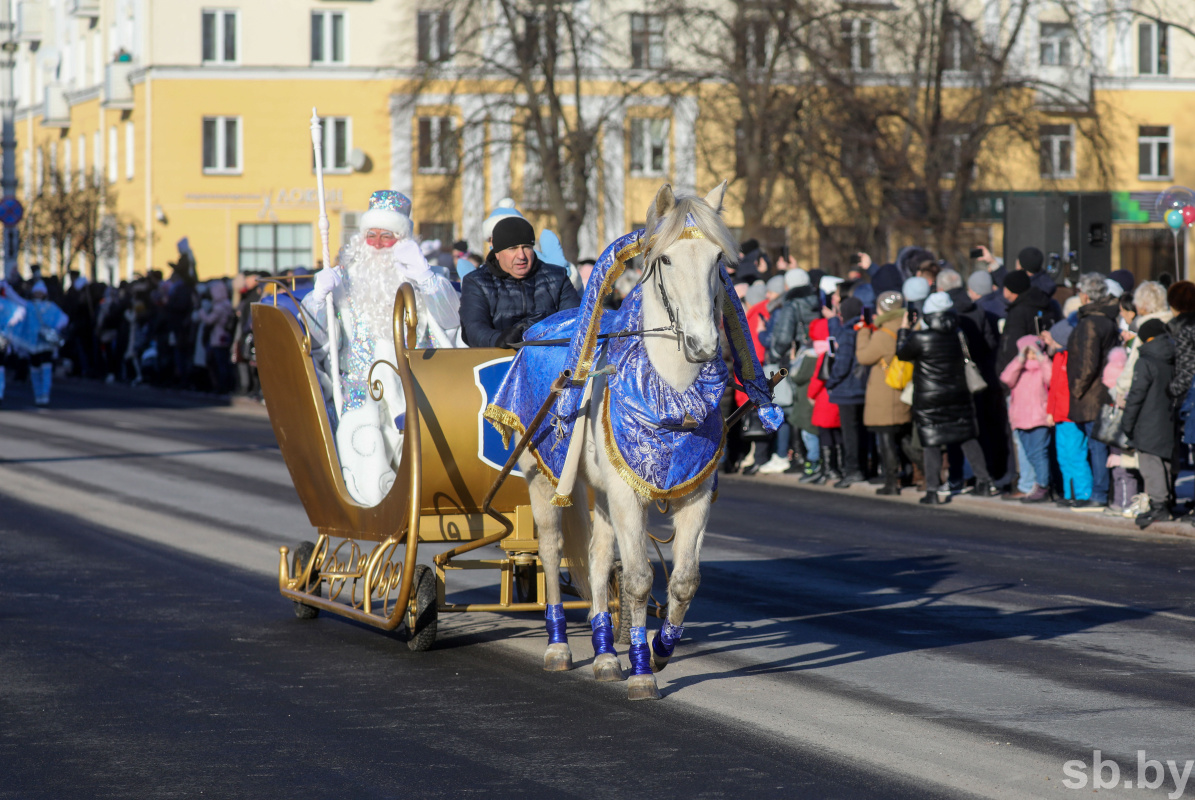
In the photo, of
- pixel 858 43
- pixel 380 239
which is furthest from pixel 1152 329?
pixel 858 43

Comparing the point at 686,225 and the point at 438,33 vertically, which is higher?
the point at 438,33

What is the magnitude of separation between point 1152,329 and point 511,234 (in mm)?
6673

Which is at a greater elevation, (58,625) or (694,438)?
(694,438)

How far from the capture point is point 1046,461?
15391 mm

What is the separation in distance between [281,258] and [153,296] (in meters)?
23.6

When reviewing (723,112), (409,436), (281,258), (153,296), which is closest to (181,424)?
(153,296)

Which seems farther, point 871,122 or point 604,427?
point 871,122

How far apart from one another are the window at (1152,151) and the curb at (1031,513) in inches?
1601

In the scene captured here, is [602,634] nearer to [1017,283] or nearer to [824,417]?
[1017,283]

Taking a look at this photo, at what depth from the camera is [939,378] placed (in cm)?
1545

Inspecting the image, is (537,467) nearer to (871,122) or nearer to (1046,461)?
(1046,461)

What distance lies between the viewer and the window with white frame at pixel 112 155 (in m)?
58.8

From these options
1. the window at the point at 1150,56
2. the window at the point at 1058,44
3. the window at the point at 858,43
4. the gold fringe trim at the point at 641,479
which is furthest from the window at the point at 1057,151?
the gold fringe trim at the point at 641,479

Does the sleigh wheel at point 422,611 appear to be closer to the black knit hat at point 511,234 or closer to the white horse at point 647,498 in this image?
the white horse at point 647,498
